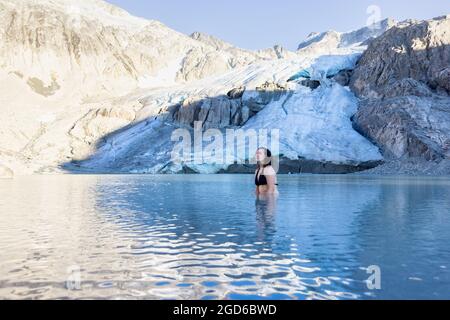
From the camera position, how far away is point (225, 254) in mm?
10602

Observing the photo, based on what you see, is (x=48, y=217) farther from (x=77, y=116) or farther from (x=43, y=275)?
(x=77, y=116)

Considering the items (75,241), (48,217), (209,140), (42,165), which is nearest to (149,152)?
(209,140)

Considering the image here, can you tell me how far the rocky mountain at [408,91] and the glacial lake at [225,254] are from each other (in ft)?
194

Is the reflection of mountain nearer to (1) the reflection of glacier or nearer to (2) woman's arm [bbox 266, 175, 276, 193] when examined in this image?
(1) the reflection of glacier

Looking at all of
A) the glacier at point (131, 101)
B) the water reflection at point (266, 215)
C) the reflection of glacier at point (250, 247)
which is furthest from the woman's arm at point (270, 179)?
the glacier at point (131, 101)

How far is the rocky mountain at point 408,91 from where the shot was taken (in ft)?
243

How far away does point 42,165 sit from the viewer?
78.6 metres

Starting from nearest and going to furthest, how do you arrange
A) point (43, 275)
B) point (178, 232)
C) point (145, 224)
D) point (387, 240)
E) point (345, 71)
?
point (43, 275) < point (387, 240) < point (178, 232) < point (145, 224) < point (345, 71)

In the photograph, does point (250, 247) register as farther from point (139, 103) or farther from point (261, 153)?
point (139, 103)

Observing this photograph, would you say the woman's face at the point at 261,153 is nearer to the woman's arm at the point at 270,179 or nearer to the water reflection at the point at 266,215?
the woman's arm at the point at 270,179

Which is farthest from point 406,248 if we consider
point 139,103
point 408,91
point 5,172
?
point 139,103

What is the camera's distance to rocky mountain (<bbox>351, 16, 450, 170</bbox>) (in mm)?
74188

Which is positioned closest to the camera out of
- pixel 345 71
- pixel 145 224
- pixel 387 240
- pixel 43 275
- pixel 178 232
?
pixel 43 275

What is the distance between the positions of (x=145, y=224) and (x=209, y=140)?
66.9m
